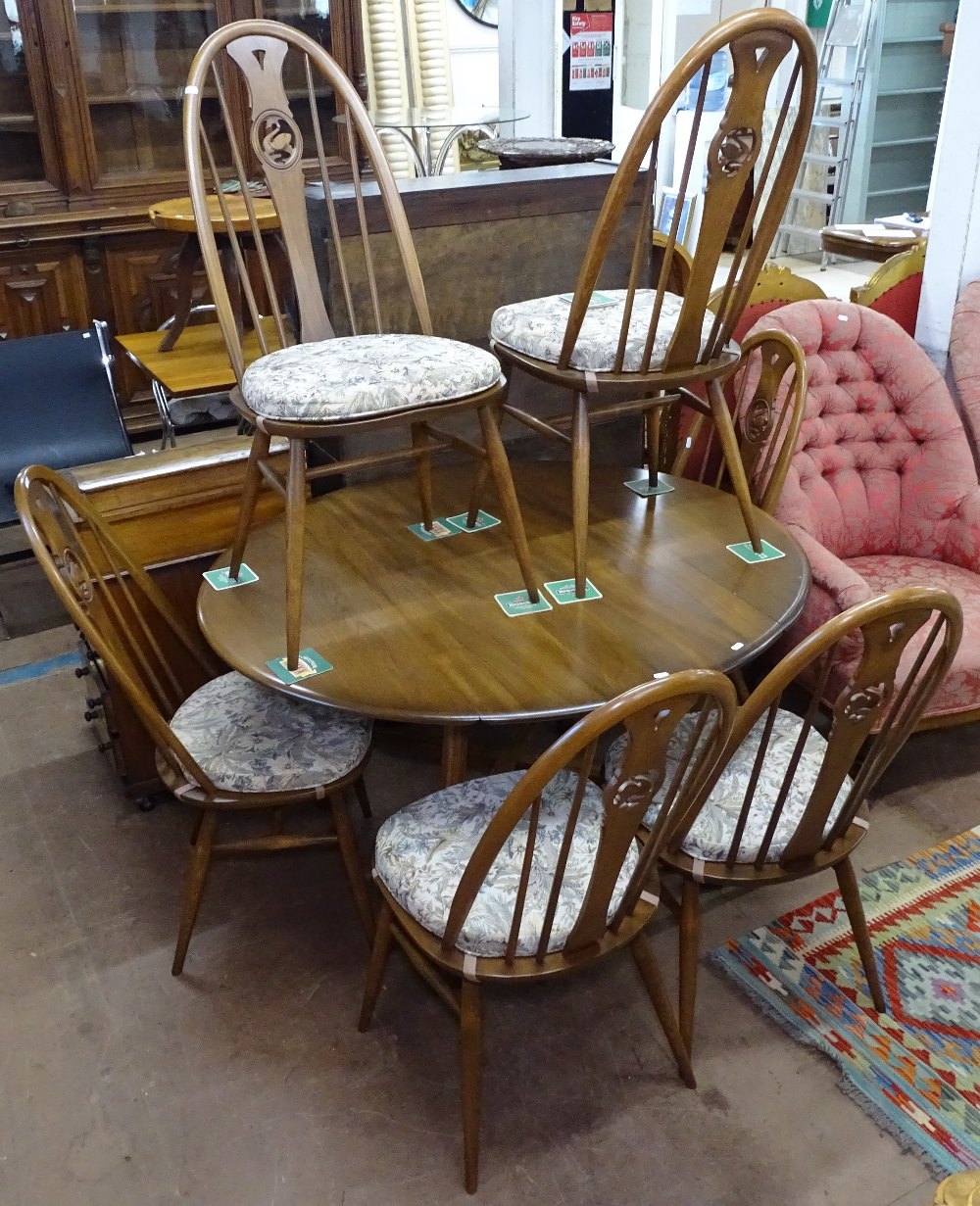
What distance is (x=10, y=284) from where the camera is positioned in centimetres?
374

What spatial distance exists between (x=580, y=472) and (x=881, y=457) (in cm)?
117

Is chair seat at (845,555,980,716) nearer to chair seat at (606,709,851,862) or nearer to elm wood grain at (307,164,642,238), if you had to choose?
chair seat at (606,709,851,862)

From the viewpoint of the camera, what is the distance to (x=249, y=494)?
1804mm

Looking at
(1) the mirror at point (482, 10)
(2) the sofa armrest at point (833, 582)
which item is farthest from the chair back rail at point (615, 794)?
(1) the mirror at point (482, 10)

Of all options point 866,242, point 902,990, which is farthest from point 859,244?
point 902,990

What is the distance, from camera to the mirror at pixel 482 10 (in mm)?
4598

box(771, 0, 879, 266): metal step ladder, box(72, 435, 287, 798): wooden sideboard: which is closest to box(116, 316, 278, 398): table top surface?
box(72, 435, 287, 798): wooden sideboard

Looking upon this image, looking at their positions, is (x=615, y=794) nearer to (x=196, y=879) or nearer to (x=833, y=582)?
(x=196, y=879)

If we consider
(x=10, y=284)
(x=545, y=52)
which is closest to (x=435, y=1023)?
(x=10, y=284)

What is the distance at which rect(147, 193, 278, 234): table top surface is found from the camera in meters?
3.09

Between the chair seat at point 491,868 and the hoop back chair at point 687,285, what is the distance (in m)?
0.39

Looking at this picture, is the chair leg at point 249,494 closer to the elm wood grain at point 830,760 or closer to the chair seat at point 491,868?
the chair seat at point 491,868

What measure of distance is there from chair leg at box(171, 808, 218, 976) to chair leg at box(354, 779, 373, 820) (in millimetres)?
444

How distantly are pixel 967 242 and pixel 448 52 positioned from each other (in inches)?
104
